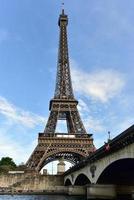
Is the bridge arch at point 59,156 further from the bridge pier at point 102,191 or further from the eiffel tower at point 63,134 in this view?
the bridge pier at point 102,191

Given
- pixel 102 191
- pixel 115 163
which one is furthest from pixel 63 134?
pixel 115 163

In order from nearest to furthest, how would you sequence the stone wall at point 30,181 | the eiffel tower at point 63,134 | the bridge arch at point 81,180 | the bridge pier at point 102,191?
the bridge pier at point 102,191, the bridge arch at point 81,180, the stone wall at point 30,181, the eiffel tower at point 63,134

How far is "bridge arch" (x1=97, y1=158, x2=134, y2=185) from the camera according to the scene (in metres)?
51.2

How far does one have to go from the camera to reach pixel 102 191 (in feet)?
194

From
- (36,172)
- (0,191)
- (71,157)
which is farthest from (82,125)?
(0,191)

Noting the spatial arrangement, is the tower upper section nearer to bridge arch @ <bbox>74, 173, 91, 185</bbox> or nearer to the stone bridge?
bridge arch @ <bbox>74, 173, 91, 185</bbox>

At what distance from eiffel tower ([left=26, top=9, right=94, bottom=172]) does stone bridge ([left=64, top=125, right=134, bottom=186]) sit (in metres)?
48.3

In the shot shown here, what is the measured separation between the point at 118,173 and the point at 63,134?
2790 inches

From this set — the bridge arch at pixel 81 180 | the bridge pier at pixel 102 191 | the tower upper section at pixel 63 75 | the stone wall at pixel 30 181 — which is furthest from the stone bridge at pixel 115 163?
the tower upper section at pixel 63 75

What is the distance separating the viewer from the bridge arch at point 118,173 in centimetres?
5122

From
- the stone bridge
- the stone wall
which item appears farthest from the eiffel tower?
the stone bridge

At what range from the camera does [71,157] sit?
13088 centimetres

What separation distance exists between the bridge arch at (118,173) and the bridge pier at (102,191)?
1035mm

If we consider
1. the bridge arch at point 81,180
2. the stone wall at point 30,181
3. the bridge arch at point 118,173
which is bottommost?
the bridge arch at point 118,173
